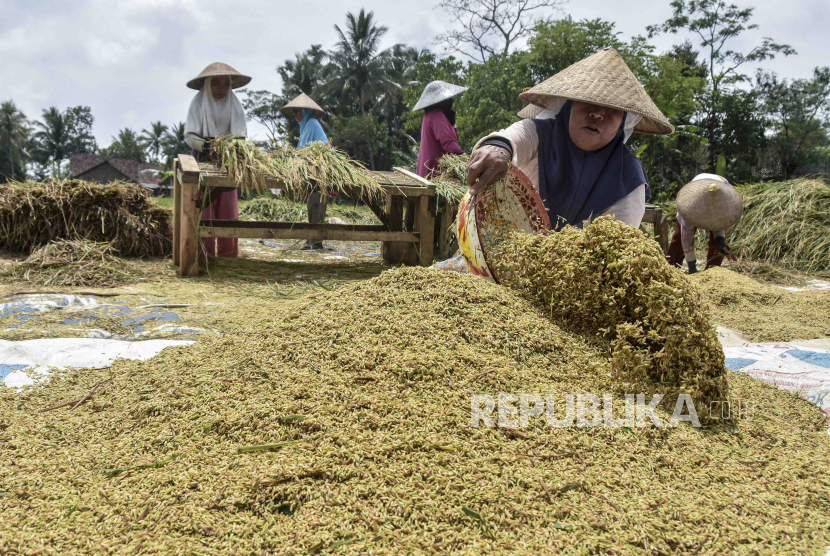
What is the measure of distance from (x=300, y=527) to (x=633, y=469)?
25.6 inches

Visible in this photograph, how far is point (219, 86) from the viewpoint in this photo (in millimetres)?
4457

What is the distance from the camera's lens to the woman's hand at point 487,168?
200 cm

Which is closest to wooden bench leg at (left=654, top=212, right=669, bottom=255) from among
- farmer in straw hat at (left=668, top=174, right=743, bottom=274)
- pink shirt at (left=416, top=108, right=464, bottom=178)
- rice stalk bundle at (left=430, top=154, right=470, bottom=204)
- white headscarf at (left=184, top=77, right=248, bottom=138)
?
farmer in straw hat at (left=668, top=174, right=743, bottom=274)

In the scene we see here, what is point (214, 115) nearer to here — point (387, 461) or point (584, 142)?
point (584, 142)

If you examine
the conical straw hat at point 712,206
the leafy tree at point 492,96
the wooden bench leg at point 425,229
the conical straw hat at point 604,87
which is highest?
the leafy tree at point 492,96

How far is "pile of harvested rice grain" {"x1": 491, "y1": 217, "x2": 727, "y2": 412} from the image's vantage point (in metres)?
1.33

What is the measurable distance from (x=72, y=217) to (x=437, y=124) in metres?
3.01

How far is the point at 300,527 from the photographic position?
2.96 feet

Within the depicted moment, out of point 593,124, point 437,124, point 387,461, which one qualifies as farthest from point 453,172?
point 387,461

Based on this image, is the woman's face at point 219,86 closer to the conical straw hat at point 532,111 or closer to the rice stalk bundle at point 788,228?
the conical straw hat at point 532,111

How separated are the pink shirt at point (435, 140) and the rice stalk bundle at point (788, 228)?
12.1 feet

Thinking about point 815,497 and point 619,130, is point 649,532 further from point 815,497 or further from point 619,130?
point 619,130

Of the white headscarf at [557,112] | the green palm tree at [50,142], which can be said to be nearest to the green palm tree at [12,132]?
the green palm tree at [50,142]

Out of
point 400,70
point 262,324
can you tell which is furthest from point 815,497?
point 400,70
